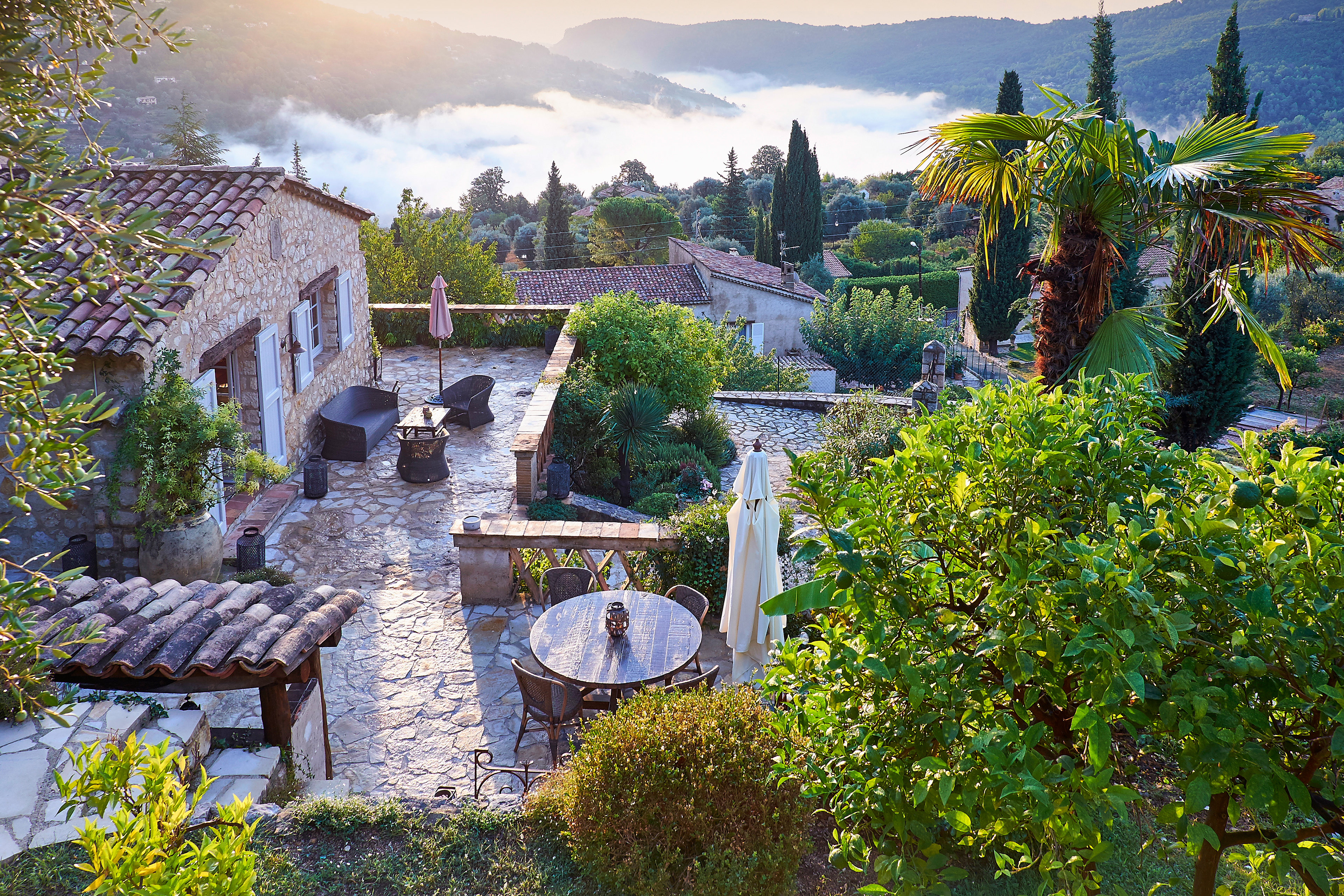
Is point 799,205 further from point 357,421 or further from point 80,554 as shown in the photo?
point 80,554

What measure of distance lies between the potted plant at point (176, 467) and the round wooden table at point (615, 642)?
3995mm

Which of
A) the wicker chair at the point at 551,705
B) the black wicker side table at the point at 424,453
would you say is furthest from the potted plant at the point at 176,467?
the wicker chair at the point at 551,705

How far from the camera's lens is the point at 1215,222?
6.86 metres

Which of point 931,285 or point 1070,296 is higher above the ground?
point 1070,296

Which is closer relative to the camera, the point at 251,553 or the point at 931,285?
the point at 251,553

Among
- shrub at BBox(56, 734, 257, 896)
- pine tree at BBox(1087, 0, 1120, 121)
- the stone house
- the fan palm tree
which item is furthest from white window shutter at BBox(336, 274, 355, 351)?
pine tree at BBox(1087, 0, 1120, 121)

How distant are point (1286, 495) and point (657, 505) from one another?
9.78 meters

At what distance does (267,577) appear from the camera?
868cm

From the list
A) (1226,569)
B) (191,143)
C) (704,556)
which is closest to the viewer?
(1226,569)

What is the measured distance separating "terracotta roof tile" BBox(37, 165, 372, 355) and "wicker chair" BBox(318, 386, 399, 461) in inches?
119

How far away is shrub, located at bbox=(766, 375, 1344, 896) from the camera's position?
215 cm

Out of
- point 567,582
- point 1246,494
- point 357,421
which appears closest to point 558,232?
point 357,421

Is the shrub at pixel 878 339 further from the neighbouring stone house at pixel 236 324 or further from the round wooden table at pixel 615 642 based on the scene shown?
the round wooden table at pixel 615 642

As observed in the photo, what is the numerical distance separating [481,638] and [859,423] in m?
8.01
